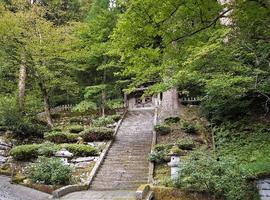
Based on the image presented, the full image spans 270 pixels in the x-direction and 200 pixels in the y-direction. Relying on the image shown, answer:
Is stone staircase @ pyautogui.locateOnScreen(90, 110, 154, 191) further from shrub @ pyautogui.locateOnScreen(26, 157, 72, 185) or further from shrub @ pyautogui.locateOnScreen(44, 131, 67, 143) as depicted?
shrub @ pyautogui.locateOnScreen(44, 131, 67, 143)

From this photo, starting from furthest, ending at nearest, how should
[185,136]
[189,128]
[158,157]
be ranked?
[189,128] → [185,136] → [158,157]

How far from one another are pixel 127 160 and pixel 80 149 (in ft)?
6.07

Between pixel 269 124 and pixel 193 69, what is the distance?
4.34 metres

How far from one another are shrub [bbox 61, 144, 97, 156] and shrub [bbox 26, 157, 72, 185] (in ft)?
7.77

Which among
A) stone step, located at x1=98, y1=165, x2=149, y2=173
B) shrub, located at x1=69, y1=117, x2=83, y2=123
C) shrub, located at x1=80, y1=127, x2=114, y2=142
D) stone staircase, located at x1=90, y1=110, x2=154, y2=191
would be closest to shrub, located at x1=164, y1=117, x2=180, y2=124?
stone staircase, located at x1=90, y1=110, x2=154, y2=191

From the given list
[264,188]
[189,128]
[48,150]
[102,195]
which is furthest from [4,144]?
[264,188]

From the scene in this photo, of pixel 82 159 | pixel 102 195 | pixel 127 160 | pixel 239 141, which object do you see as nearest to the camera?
pixel 102 195

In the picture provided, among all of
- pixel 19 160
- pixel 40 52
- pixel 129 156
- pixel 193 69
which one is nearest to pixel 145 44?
pixel 193 69

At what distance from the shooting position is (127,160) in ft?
45.1

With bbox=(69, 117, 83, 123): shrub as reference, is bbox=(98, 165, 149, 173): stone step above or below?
below

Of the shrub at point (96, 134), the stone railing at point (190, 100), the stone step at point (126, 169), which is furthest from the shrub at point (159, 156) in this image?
the stone railing at point (190, 100)

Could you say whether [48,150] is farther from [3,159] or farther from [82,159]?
[3,159]

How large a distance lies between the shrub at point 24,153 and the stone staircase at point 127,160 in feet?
8.50

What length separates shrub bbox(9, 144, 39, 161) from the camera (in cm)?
1321
